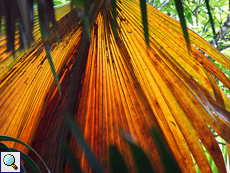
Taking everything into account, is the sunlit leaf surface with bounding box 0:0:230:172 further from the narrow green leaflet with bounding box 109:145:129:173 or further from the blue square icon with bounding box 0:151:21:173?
the narrow green leaflet with bounding box 109:145:129:173

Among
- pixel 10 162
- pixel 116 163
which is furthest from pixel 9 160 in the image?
pixel 116 163

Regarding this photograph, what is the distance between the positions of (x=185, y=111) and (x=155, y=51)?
0.28 meters

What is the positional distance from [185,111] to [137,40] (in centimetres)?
36

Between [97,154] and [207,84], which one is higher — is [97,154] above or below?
below

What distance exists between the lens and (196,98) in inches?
30.6

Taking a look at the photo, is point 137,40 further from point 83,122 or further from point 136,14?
point 83,122

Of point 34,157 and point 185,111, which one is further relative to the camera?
point 34,157

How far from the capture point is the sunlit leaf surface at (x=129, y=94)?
79 cm

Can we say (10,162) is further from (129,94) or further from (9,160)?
(129,94)

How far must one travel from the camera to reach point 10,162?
0.63m

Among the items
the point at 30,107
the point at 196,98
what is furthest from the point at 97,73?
the point at 196,98

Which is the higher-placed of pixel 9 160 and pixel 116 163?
pixel 116 163

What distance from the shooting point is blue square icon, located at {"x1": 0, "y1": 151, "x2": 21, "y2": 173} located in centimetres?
60

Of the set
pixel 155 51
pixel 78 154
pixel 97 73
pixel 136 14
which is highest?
pixel 136 14
